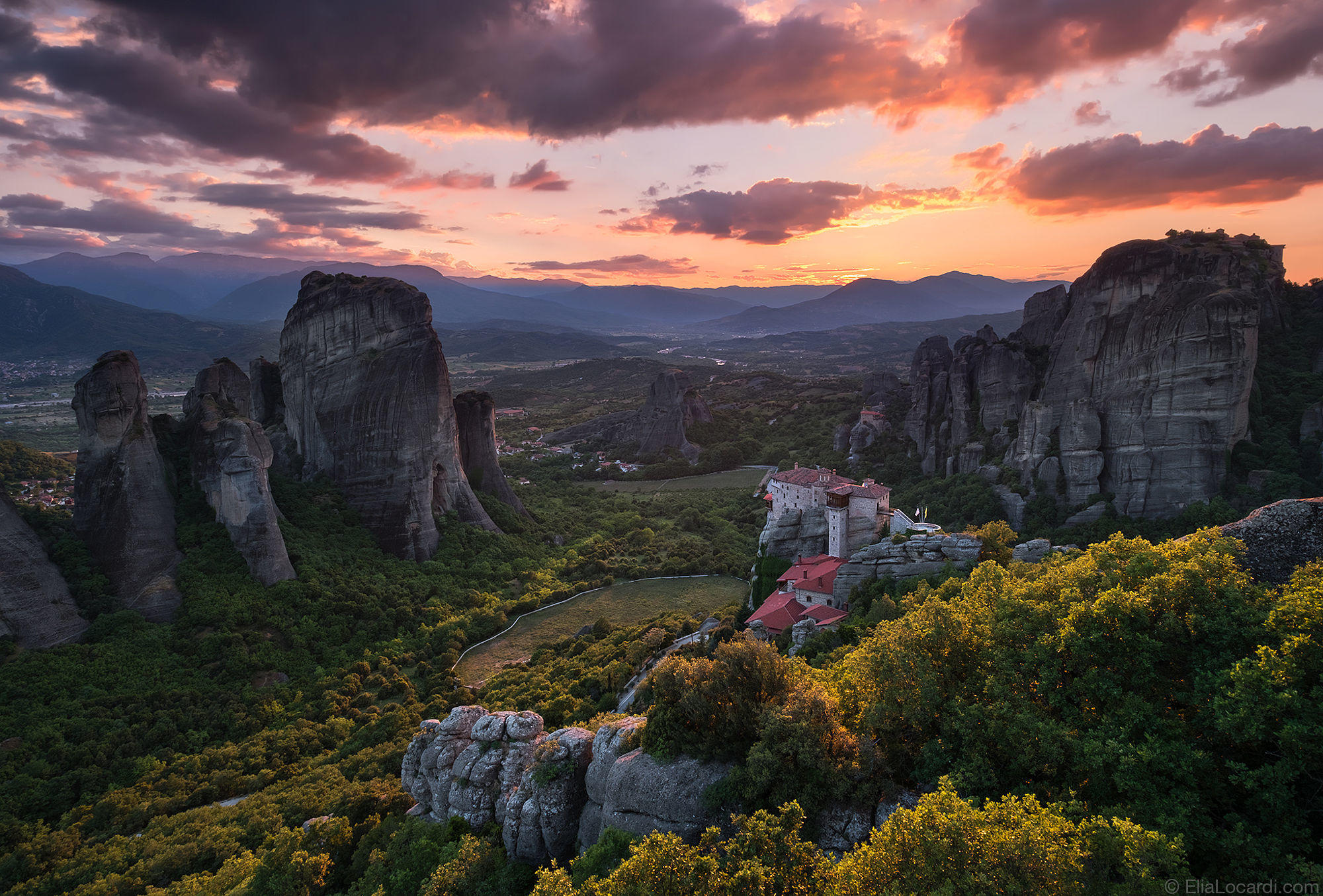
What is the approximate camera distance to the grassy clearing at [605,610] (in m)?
46.9

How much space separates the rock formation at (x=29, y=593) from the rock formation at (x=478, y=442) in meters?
36.8

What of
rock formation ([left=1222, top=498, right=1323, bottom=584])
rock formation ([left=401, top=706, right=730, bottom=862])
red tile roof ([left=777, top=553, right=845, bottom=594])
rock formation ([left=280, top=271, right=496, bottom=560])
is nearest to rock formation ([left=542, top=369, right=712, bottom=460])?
rock formation ([left=280, top=271, right=496, bottom=560])

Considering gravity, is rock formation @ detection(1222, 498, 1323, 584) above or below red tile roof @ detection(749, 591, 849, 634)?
above

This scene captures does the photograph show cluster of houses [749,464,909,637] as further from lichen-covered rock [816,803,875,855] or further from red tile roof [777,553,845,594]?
lichen-covered rock [816,803,875,855]

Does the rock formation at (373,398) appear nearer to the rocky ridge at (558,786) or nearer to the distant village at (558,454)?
the rocky ridge at (558,786)

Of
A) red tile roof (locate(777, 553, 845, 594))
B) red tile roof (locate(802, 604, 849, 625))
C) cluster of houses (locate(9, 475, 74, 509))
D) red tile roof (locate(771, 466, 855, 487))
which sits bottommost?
red tile roof (locate(802, 604, 849, 625))

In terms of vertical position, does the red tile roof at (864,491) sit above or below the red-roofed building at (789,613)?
above

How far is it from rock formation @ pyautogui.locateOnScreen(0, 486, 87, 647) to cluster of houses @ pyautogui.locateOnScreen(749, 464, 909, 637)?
1653 inches

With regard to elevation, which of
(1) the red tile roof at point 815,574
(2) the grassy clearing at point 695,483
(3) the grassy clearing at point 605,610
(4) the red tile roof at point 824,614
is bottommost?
(3) the grassy clearing at point 605,610

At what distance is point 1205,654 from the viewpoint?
47.1ft

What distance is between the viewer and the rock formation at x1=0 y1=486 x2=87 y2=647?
33.4 m

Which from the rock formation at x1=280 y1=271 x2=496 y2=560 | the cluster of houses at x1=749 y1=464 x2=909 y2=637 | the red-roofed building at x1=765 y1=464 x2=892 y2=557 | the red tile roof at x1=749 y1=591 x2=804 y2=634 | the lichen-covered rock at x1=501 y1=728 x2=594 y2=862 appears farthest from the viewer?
the rock formation at x1=280 y1=271 x2=496 y2=560

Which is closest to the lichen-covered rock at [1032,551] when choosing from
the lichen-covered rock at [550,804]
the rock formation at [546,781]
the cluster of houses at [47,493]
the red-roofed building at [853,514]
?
the red-roofed building at [853,514]

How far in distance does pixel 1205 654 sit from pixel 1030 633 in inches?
157
